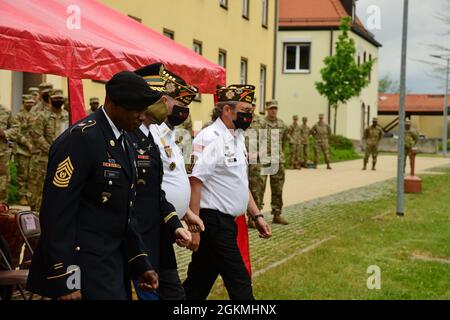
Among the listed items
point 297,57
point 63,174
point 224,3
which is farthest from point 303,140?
point 63,174

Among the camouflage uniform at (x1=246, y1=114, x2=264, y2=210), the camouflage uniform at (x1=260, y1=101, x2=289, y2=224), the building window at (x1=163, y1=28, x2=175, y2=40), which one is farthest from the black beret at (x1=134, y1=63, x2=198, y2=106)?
the building window at (x1=163, y1=28, x2=175, y2=40)

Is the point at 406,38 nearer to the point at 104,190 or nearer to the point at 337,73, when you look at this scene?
the point at 104,190

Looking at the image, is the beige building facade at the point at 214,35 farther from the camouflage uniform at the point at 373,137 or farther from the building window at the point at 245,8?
the camouflage uniform at the point at 373,137

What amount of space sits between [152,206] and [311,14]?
47504mm

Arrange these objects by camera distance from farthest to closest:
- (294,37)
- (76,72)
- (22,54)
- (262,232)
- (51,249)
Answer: (294,37)
(76,72)
(22,54)
(262,232)
(51,249)

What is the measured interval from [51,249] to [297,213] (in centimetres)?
1196

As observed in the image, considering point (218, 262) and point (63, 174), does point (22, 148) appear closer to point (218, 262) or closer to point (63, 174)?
point (218, 262)

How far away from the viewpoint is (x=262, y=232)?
630 cm

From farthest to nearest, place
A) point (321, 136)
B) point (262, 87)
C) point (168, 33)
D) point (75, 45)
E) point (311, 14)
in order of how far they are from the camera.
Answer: point (311, 14), point (262, 87), point (321, 136), point (168, 33), point (75, 45)

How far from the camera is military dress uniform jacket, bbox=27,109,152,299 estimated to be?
369 centimetres

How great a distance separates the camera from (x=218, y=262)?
593 cm

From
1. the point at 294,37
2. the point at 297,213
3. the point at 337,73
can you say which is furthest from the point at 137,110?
the point at 294,37

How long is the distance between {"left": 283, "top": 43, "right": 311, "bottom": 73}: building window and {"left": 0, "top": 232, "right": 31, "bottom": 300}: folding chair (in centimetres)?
4512

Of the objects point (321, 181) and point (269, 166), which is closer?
point (269, 166)
